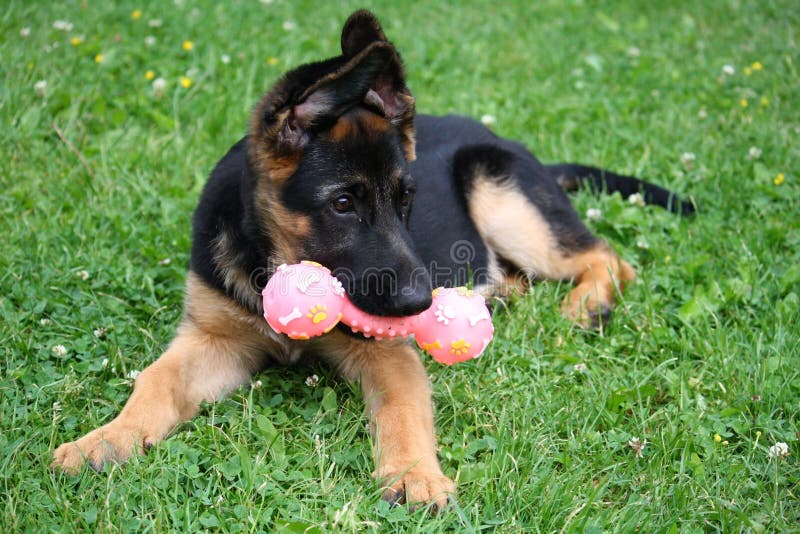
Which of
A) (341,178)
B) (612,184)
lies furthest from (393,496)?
(612,184)

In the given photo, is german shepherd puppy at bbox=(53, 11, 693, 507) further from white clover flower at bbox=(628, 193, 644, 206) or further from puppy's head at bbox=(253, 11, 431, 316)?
white clover flower at bbox=(628, 193, 644, 206)

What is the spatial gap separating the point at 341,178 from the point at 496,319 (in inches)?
58.0

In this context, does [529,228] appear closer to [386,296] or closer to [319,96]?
[386,296]

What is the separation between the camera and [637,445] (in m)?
3.35

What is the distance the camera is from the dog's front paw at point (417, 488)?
2.93m

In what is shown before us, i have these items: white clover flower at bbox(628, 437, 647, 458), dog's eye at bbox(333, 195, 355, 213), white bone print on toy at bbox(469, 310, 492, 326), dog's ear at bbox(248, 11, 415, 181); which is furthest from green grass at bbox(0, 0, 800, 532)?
dog's ear at bbox(248, 11, 415, 181)

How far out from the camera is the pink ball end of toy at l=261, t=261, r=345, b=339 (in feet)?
10.1

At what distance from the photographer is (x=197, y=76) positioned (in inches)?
257

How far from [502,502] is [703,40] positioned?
7.19m

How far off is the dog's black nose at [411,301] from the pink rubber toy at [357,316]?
2.9 inches

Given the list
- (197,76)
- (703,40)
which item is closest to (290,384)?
(197,76)

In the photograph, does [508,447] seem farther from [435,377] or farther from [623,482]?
[435,377]

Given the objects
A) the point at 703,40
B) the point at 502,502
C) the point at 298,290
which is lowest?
the point at 703,40

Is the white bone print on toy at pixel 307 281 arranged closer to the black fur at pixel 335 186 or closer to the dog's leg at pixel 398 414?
the black fur at pixel 335 186
